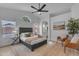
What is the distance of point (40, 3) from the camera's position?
2.13m

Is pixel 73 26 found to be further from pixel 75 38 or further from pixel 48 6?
pixel 48 6

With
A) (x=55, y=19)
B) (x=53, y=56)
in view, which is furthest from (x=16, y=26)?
(x=53, y=56)

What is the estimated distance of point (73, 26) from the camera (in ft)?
Answer: 6.84

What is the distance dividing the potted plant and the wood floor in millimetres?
449

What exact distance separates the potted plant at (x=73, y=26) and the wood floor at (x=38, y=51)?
0.45m

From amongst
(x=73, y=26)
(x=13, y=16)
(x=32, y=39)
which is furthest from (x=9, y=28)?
(x=73, y=26)

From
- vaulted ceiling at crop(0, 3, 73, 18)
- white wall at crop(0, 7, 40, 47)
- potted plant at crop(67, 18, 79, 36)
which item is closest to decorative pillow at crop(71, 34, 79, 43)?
potted plant at crop(67, 18, 79, 36)

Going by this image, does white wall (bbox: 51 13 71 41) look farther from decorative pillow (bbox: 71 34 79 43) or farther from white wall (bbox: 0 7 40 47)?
white wall (bbox: 0 7 40 47)

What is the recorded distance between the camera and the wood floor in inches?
85.4

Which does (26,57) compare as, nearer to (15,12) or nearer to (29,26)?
(29,26)

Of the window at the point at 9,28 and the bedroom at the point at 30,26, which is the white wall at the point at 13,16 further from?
the window at the point at 9,28

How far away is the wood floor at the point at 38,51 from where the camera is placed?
7.12ft

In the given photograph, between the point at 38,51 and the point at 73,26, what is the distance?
1054 mm

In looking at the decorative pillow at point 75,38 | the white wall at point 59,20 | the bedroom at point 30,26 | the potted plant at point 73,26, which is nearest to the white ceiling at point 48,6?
the bedroom at point 30,26
